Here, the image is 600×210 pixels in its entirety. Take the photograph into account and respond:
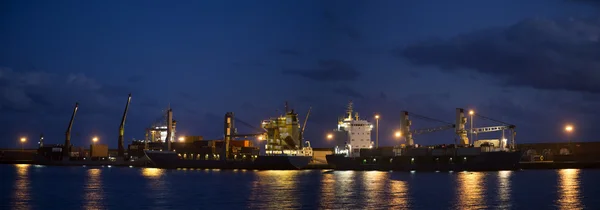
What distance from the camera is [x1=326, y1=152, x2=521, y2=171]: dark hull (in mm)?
103875

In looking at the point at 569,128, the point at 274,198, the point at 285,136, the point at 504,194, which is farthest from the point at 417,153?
the point at 274,198

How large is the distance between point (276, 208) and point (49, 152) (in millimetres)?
145850

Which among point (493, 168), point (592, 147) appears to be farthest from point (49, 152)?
point (592, 147)

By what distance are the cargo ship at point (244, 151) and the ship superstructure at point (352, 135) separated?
7279 millimetres

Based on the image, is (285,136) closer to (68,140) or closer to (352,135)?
(352,135)

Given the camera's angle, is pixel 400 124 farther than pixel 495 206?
Yes

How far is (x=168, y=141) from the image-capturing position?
458ft

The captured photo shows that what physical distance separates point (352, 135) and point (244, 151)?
25.0 meters

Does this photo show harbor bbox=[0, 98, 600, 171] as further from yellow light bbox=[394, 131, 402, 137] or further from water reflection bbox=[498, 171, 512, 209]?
water reflection bbox=[498, 171, 512, 209]

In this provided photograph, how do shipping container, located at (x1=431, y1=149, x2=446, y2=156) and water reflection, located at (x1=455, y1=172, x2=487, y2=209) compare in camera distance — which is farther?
shipping container, located at (x1=431, y1=149, x2=446, y2=156)

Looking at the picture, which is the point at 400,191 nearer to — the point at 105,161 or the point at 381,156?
the point at 381,156

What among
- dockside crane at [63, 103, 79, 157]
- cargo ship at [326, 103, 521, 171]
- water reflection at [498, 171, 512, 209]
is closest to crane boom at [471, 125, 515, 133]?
cargo ship at [326, 103, 521, 171]

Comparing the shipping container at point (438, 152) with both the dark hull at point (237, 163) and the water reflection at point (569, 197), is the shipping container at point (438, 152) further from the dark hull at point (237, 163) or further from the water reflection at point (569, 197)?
the water reflection at point (569, 197)

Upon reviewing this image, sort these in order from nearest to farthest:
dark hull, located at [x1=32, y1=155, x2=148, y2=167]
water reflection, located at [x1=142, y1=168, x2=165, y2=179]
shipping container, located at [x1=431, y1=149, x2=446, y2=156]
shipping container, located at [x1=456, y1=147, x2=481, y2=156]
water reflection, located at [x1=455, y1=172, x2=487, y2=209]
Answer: water reflection, located at [x1=455, y1=172, x2=487, y2=209], water reflection, located at [x1=142, y1=168, x2=165, y2=179], shipping container, located at [x1=456, y1=147, x2=481, y2=156], shipping container, located at [x1=431, y1=149, x2=446, y2=156], dark hull, located at [x1=32, y1=155, x2=148, y2=167]
